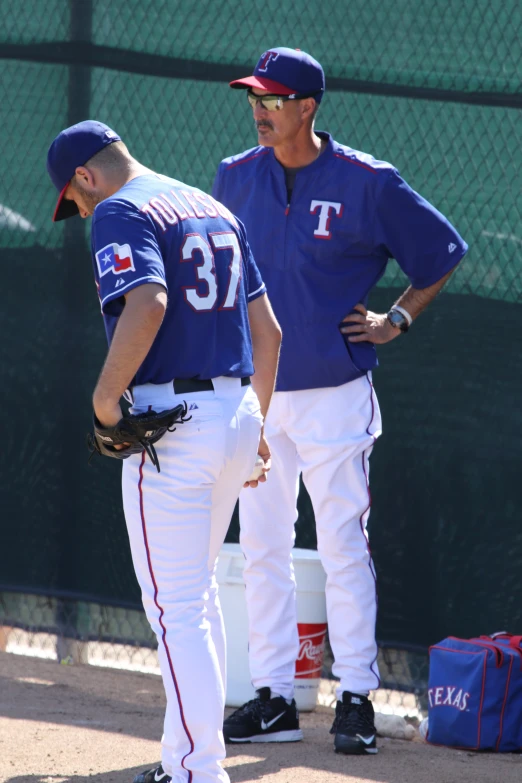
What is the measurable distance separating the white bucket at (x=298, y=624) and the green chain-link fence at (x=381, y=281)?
0.26 meters

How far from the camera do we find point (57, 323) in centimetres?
477

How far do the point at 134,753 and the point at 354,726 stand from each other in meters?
0.67

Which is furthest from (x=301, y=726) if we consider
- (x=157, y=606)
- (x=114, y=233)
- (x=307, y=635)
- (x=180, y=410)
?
(x=114, y=233)

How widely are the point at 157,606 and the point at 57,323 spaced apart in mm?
2222

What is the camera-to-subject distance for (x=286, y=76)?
3.63m

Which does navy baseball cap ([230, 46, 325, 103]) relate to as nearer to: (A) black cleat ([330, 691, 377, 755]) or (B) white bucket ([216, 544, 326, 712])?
(B) white bucket ([216, 544, 326, 712])

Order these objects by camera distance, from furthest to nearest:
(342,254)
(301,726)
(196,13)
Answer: (196,13)
(301,726)
(342,254)

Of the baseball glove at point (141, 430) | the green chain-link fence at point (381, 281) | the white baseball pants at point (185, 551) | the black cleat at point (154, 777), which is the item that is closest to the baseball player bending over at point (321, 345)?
the green chain-link fence at point (381, 281)

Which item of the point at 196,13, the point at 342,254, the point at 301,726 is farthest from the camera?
the point at 196,13

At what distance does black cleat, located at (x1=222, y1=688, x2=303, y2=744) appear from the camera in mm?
3709

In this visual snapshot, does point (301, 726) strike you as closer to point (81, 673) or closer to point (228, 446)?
point (81, 673)

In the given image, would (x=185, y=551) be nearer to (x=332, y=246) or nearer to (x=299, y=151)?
(x=332, y=246)

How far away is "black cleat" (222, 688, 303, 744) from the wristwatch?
124cm

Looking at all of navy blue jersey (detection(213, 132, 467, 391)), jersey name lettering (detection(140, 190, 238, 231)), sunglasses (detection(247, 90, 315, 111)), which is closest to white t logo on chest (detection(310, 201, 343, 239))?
navy blue jersey (detection(213, 132, 467, 391))
